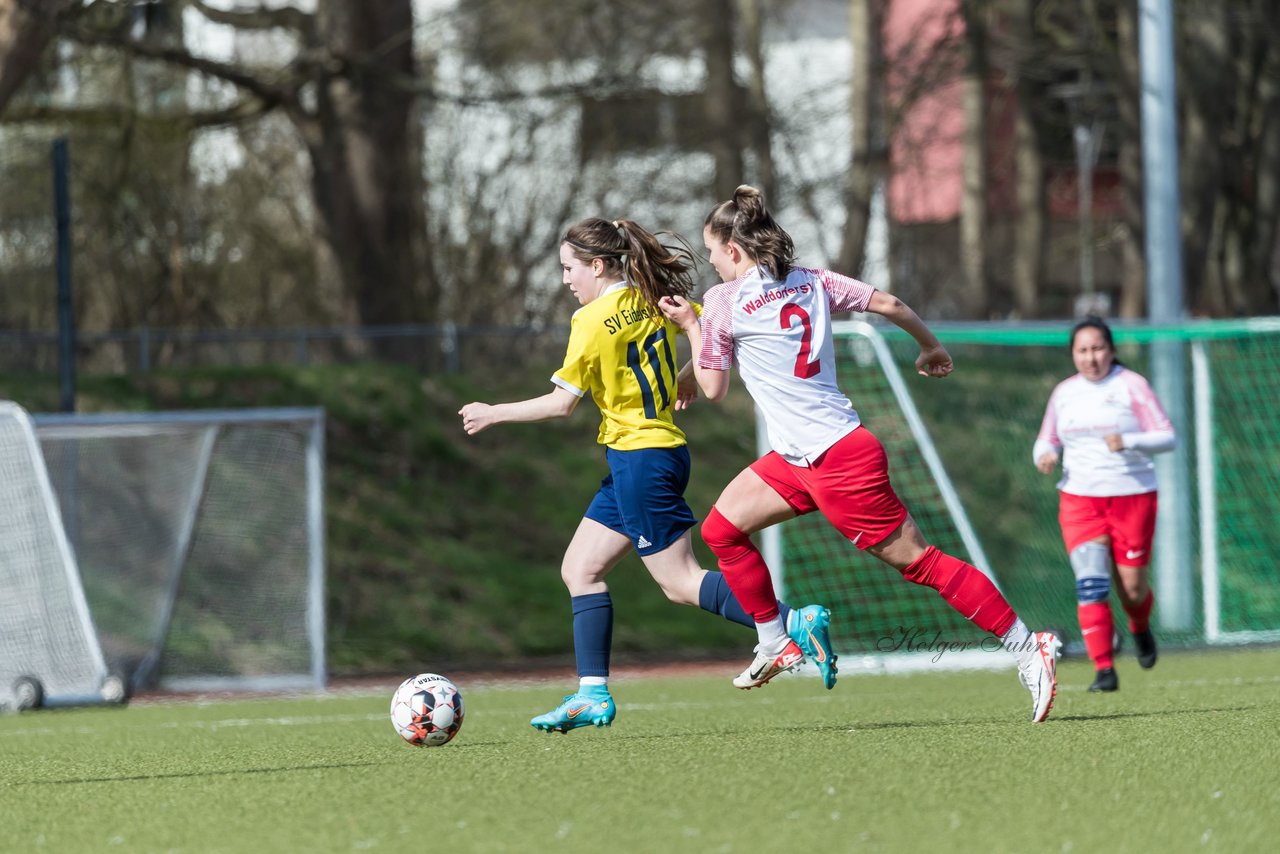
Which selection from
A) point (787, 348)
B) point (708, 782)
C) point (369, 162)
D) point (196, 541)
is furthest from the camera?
point (369, 162)

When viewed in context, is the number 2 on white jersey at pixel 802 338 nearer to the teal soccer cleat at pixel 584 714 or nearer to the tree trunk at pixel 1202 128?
the teal soccer cleat at pixel 584 714

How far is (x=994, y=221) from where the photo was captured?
30922mm

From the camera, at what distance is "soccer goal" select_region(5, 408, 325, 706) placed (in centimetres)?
1206

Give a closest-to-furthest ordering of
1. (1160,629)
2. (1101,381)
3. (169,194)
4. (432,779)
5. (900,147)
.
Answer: (432,779) → (1101,381) → (1160,629) → (169,194) → (900,147)

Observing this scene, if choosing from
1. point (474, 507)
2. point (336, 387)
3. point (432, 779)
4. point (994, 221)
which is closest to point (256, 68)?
point (336, 387)

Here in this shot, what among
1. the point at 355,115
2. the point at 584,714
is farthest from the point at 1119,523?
the point at 355,115

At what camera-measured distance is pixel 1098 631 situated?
8289 mm

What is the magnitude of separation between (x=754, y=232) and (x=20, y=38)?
9321 mm

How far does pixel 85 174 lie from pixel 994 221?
1761 centimetres

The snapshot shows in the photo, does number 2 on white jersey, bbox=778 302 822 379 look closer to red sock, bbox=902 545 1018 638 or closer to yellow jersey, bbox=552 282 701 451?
yellow jersey, bbox=552 282 701 451

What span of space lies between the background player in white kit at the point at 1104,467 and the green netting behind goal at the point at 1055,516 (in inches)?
74.7

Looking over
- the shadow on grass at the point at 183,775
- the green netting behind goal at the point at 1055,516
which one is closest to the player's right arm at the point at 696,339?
the shadow on grass at the point at 183,775

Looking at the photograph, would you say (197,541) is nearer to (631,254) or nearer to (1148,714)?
(631,254)

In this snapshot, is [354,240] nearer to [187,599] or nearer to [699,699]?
[187,599]
